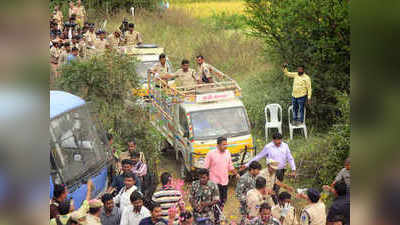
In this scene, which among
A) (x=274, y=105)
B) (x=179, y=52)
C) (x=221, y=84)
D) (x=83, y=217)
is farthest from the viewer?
(x=179, y=52)

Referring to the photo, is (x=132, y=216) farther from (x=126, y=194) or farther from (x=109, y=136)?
(x=109, y=136)

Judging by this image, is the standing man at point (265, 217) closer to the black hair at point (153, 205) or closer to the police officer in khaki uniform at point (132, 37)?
the black hair at point (153, 205)

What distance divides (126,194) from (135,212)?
0.35 m

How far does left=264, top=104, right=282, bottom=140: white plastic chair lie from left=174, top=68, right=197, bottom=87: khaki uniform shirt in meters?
1.42

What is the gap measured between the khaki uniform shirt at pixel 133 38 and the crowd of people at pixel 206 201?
11.8ft

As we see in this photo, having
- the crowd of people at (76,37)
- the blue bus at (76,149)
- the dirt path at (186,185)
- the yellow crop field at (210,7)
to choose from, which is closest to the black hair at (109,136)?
the blue bus at (76,149)

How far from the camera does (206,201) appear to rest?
5.82 m

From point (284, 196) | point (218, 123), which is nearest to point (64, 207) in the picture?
point (284, 196)

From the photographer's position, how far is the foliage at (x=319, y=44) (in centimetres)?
866
